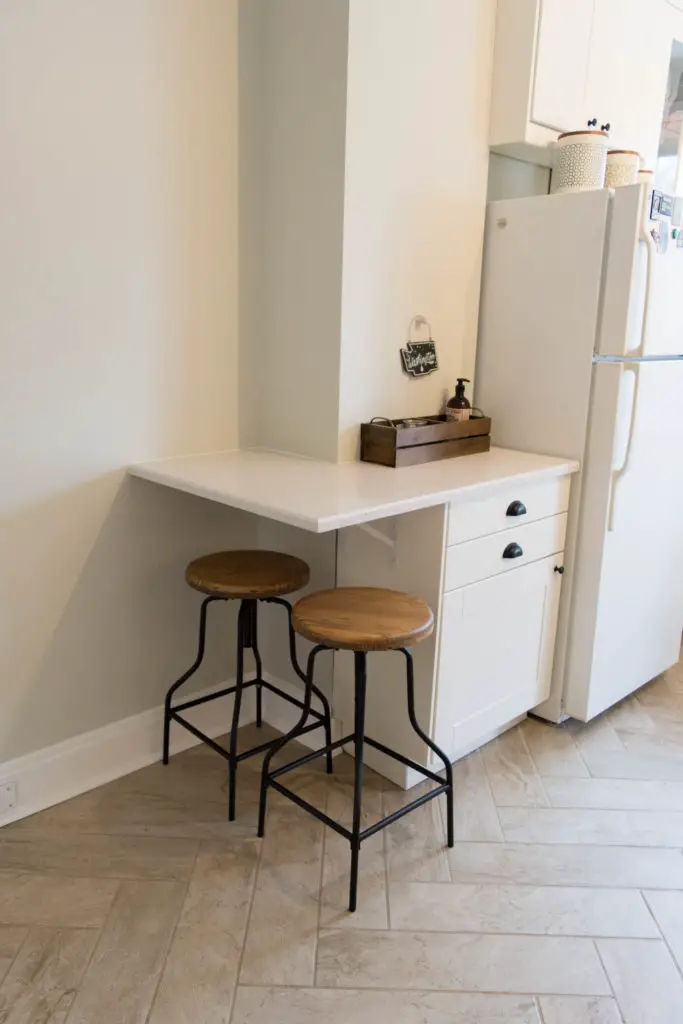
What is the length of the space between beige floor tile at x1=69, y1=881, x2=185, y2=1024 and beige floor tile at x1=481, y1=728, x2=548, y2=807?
945mm

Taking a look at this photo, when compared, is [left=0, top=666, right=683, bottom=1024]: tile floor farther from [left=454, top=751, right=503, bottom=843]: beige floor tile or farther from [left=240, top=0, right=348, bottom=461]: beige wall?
[left=240, top=0, right=348, bottom=461]: beige wall

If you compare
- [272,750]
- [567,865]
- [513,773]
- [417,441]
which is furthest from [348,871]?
[417,441]

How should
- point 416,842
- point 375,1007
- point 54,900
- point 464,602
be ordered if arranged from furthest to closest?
point 464,602 < point 416,842 < point 54,900 < point 375,1007

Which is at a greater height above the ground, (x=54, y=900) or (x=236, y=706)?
(x=236, y=706)

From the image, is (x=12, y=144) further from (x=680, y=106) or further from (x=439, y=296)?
(x=680, y=106)

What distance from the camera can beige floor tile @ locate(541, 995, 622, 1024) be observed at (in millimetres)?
1581

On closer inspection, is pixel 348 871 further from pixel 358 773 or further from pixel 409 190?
pixel 409 190

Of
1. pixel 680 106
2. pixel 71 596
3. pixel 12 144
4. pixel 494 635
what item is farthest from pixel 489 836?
pixel 680 106

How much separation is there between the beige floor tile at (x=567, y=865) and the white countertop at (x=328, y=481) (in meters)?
0.91

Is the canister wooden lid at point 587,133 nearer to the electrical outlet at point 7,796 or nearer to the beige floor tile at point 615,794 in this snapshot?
the beige floor tile at point 615,794

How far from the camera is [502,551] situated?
2293 millimetres

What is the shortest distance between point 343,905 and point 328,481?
1019 millimetres

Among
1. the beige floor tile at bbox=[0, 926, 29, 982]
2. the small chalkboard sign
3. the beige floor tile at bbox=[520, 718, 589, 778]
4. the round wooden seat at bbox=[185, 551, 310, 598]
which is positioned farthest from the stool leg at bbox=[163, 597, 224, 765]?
the beige floor tile at bbox=[520, 718, 589, 778]

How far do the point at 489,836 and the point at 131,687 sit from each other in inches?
43.1
